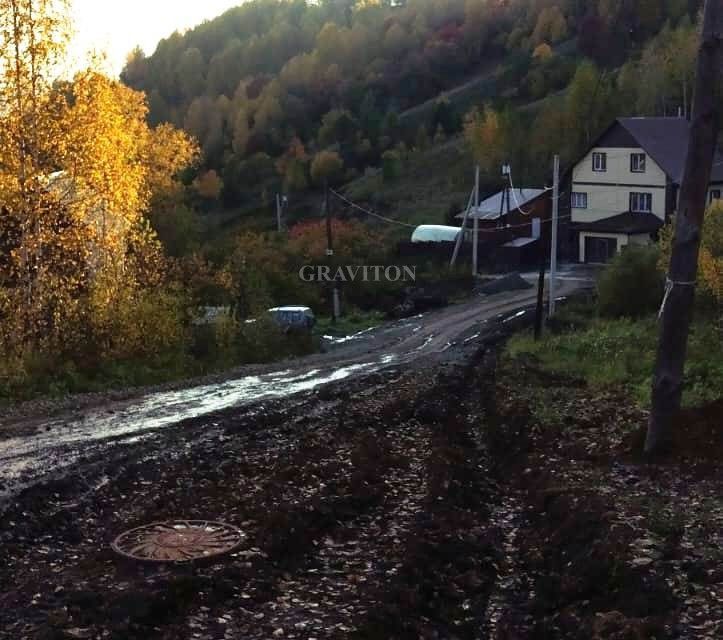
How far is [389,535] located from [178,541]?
90.9 inches

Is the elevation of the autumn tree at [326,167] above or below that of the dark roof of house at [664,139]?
above

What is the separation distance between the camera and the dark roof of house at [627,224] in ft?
174

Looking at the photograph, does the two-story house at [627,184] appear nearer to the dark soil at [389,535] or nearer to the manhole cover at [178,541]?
the dark soil at [389,535]

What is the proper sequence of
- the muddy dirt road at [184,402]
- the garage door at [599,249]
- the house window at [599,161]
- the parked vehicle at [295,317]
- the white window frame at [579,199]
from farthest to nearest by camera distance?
1. the white window frame at [579,199]
2. the house window at [599,161]
3. the garage door at [599,249]
4. the parked vehicle at [295,317]
5. the muddy dirt road at [184,402]

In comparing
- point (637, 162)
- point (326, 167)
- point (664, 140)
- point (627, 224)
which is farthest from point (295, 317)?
point (326, 167)

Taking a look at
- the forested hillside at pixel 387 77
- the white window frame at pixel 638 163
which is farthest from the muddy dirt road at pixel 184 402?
the forested hillside at pixel 387 77

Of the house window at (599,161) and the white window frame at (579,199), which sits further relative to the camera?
the white window frame at (579,199)

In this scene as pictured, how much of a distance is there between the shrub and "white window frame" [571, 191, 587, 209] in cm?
2383

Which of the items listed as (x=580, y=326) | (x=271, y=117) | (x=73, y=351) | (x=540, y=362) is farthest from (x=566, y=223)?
(x=271, y=117)

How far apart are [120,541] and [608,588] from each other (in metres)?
5.04

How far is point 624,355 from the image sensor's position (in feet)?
73.9

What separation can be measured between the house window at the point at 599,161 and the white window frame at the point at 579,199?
170cm

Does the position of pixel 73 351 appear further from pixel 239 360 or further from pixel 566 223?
pixel 566 223

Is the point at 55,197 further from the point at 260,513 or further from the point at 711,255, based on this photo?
the point at 711,255
